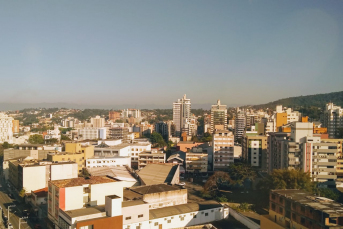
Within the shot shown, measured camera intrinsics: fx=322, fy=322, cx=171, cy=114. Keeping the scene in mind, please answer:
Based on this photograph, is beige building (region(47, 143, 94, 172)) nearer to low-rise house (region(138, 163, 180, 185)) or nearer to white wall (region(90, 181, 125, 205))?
low-rise house (region(138, 163, 180, 185))

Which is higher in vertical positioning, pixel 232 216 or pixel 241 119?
pixel 241 119

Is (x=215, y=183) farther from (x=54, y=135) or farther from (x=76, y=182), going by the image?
(x=54, y=135)

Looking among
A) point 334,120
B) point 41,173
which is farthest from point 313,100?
point 41,173

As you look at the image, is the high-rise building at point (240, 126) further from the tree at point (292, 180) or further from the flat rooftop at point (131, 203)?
the flat rooftop at point (131, 203)

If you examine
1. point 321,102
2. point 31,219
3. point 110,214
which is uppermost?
point 321,102

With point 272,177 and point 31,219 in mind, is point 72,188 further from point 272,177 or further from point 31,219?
point 272,177

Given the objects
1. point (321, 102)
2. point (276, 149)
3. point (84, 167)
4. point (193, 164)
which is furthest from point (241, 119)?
point (84, 167)
